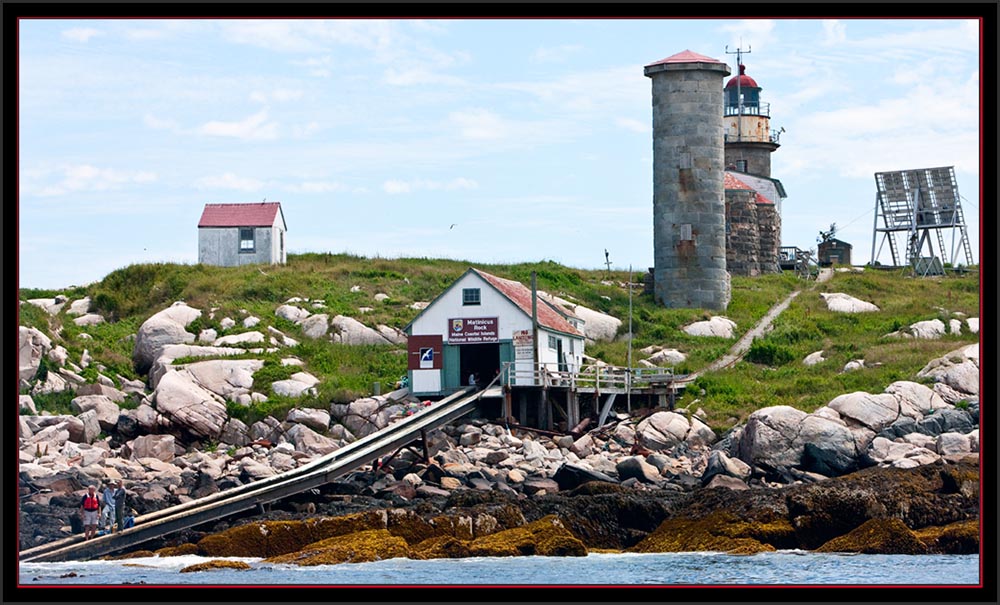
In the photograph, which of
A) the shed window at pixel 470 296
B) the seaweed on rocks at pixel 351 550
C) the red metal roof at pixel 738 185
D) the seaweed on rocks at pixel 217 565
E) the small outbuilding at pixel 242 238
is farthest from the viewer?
the red metal roof at pixel 738 185

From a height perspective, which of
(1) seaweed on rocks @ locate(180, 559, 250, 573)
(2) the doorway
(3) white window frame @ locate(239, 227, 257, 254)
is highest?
(3) white window frame @ locate(239, 227, 257, 254)

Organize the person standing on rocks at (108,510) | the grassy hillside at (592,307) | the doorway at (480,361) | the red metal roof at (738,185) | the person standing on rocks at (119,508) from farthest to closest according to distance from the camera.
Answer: the red metal roof at (738,185) → the grassy hillside at (592,307) → the doorway at (480,361) → the person standing on rocks at (108,510) → the person standing on rocks at (119,508)

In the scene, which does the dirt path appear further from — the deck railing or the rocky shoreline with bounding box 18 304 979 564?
the rocky shoreline with bounding box 18 304 979 564

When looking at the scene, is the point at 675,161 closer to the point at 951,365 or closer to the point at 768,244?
the point at 768,244

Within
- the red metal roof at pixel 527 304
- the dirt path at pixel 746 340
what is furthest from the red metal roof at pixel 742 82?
the red metal roof at pixel 527 304

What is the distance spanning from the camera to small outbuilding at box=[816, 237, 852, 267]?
2761 inches

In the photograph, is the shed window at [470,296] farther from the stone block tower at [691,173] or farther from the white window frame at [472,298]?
the stone block tower at [691,173]

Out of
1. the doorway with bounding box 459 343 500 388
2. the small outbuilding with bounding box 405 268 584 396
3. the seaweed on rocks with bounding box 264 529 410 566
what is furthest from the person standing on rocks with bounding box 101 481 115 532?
the doorway with bounding box 459 343 500 388

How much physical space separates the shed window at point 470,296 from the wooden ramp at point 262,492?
270 centimetres

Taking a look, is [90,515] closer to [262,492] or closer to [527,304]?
[262,492]

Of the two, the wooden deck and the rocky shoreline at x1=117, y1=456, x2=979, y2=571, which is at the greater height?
the wooden deck

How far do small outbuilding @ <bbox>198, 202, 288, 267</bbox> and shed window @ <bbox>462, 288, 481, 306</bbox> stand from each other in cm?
1953

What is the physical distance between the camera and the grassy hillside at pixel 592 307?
38.8 meters
